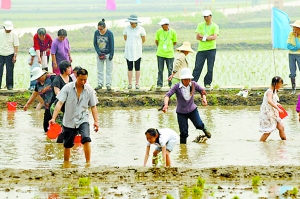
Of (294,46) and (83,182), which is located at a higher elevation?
(294,46)

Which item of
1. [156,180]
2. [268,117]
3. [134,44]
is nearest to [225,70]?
[134,44]

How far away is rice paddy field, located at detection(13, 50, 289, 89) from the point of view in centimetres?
2152

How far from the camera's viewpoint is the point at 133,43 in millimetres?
19062

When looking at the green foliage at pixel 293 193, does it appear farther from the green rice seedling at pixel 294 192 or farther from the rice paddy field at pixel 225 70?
the rice paddy field at pixel 225 70

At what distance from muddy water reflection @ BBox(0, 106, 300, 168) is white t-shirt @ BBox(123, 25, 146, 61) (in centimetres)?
173

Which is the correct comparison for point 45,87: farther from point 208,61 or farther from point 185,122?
point 208,61

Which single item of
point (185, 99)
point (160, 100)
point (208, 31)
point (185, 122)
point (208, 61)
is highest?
point (208, 31)

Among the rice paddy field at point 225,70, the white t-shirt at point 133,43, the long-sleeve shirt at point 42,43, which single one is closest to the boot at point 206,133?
the rice paddy field at point 225,70

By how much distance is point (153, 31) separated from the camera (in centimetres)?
4172

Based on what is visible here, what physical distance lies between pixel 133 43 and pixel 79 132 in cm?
747

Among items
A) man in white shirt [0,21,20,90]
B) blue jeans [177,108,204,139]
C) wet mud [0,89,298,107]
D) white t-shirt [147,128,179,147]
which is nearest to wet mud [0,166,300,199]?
white t-shirt [147,128,179,147]

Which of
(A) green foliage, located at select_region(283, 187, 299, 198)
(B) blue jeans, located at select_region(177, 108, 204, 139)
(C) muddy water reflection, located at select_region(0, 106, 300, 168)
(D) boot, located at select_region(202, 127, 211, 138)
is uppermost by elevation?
(B) blue jeans, located at select_region(177, 108, 204, 139)

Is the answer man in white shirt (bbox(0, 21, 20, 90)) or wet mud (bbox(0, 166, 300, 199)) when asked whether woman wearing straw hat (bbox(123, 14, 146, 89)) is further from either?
wet mud (bbox(0, 166, 300, 199))

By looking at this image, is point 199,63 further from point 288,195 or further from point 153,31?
point 153,31
